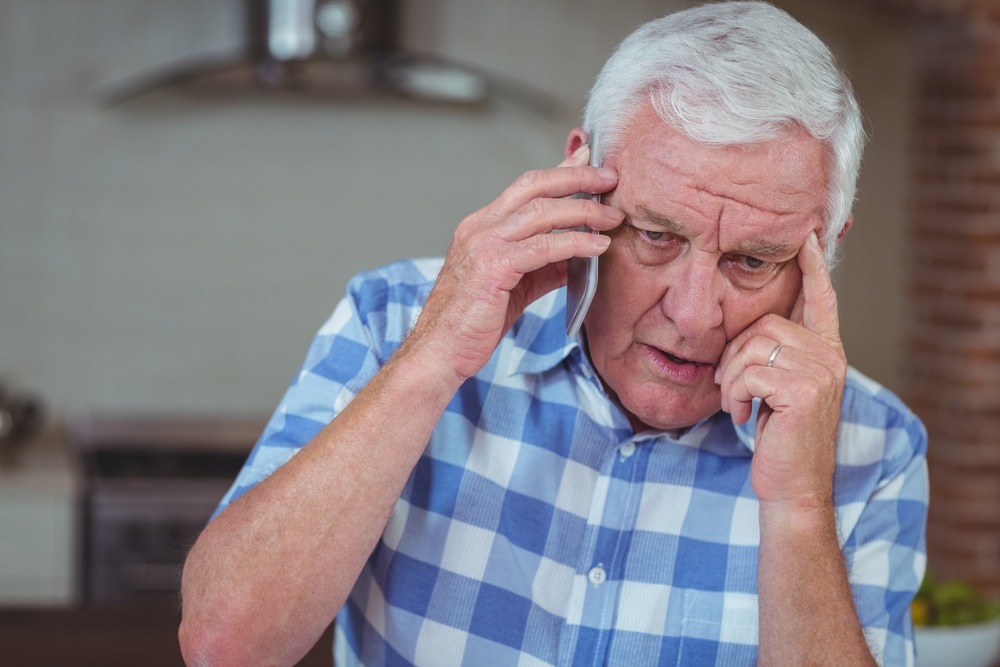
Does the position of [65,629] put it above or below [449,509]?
below

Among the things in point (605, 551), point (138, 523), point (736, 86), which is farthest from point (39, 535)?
point (736, 86)

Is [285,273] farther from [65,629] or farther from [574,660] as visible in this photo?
[574,660]

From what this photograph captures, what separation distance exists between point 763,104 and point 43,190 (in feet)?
8.69

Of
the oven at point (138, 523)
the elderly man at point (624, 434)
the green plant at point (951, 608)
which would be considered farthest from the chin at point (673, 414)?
the oven at point (138, 523)

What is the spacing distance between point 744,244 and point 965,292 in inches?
78.7

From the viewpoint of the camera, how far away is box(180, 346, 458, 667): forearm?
3.76 feet

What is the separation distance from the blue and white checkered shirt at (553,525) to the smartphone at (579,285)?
0.10 metres

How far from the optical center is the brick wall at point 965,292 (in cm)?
290

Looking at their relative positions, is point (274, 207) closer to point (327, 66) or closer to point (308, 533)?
point (327, 66)

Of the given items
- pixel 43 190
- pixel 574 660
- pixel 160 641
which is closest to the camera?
pixel 574 660

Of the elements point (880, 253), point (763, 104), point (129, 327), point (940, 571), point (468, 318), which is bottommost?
point (940, 571)

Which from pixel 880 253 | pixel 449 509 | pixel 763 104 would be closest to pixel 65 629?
pixel 449 509

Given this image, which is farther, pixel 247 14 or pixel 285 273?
pixel 285 273

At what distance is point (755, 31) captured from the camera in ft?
3.93
